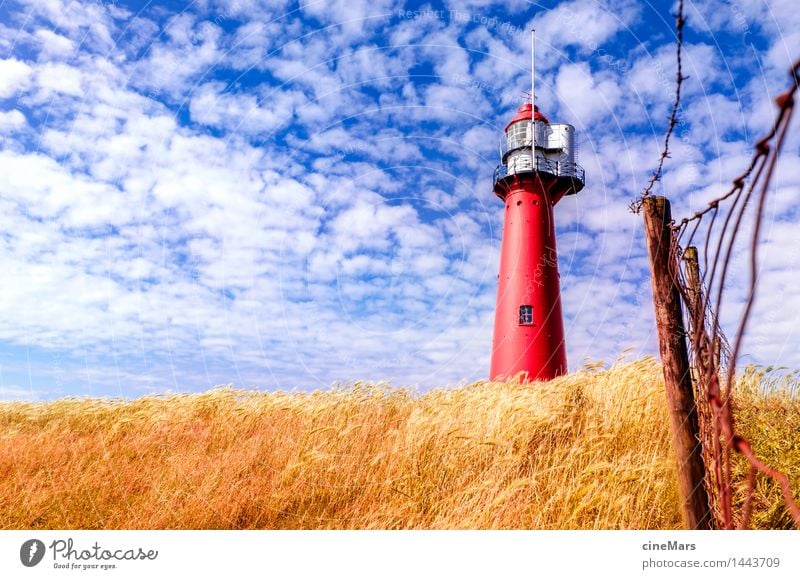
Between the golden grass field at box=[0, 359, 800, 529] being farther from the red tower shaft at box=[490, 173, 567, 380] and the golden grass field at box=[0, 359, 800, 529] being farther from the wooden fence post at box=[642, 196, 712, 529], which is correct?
the red tower shaft at box=[490, 173, 567, 380]

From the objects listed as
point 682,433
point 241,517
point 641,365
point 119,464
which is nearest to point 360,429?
point 241,517

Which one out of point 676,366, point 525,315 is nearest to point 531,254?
point 525,315

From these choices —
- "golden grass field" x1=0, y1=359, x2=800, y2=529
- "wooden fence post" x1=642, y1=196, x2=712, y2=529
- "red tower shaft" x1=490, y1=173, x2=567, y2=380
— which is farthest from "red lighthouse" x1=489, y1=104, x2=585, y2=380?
"wooden fence post" x1=642, y1=196, x2=712, y2=529

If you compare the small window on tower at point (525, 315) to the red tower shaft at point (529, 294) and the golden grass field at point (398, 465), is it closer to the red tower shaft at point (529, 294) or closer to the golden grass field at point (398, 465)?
the red tower shaft at point (529, 294)

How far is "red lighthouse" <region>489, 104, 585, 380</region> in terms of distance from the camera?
14297 millimetres

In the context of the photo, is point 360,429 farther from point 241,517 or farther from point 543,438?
point 543,438

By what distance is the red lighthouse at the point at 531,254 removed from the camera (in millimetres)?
14297

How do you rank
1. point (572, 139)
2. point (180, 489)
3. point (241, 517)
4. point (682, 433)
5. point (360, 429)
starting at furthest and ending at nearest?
point (572, 139) < point (360, 429) < point (180, 489) < point (241, 517) < point (682, 433)

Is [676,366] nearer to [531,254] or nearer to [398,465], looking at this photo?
[398,465]

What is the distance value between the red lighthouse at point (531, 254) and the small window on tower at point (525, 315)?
0.03 meters
